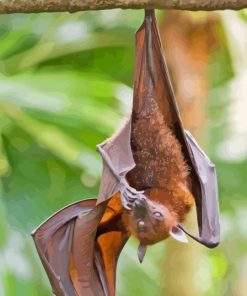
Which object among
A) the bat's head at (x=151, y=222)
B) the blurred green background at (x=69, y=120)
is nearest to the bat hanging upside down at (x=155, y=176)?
the bat's head at (x=151, y=222)

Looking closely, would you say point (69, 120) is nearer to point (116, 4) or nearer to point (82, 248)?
point (82, 248)

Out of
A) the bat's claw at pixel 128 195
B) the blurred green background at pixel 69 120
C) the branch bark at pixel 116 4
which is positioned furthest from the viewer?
the blurred green background at pixel 69 120

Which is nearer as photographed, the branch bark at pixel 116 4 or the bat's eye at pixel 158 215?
the branch bark at pixel 116 4

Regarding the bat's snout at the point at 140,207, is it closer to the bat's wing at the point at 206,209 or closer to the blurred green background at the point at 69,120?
the bat's wing at the point at 206,209

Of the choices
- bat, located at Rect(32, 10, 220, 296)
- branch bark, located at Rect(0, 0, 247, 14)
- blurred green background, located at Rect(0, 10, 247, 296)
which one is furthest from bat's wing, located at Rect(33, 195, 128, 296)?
blurred green background, located at Rect(0, 10, 247, 296)

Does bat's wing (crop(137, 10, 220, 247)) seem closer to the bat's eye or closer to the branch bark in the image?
the bat's eye

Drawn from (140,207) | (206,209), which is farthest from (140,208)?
(206,209)

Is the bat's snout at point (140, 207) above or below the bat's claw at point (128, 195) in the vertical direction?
below

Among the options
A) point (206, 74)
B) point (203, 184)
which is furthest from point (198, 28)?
point (203, 184)
